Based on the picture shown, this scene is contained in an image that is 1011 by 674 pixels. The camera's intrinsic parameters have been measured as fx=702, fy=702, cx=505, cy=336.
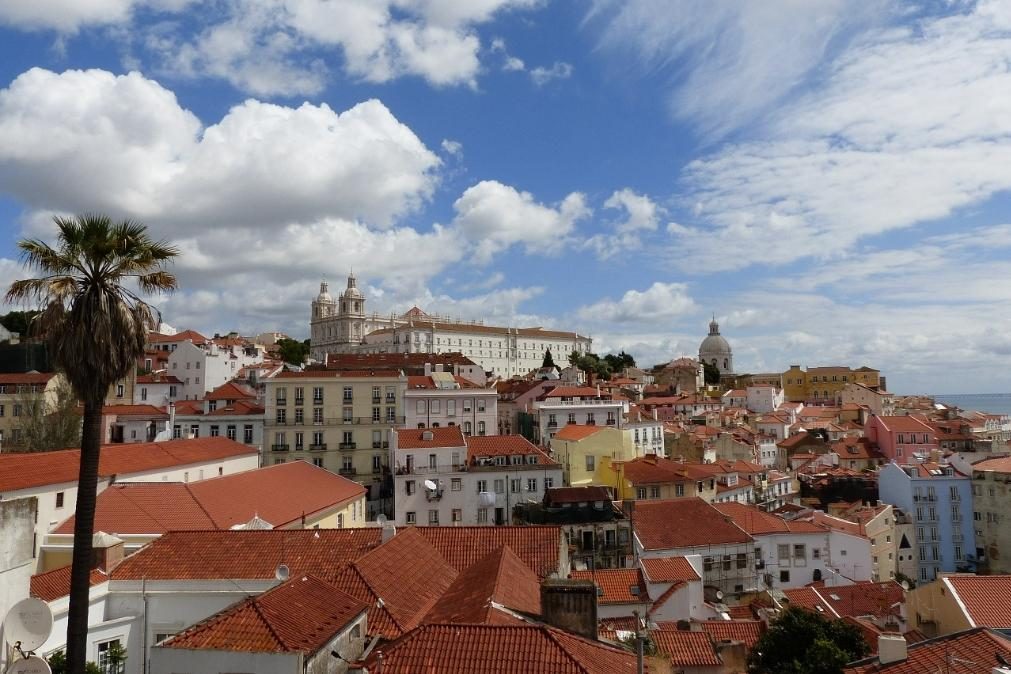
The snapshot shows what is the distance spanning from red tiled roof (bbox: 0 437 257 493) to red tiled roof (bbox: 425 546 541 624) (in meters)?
17.0

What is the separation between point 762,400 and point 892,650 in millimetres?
→ 107774

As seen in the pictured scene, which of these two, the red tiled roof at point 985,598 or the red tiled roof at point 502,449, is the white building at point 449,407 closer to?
the red tiled roof at point 502,449

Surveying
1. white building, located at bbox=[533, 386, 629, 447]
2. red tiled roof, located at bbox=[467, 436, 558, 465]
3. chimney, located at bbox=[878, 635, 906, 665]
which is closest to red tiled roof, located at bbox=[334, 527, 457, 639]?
chimney, located at bbox=[878, 635, 906, 665]

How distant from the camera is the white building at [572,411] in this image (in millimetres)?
55719

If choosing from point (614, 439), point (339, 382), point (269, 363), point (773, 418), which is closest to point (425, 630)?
point (614, 439)

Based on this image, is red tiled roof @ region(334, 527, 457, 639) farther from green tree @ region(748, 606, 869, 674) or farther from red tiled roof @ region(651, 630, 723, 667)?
green tree @ region(748, 606, 869, 674)

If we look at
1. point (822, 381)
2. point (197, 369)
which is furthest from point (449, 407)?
point (822, 381)

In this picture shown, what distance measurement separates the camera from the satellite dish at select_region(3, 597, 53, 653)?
416 inches

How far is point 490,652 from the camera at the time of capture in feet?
33.7

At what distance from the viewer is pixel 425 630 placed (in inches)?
429

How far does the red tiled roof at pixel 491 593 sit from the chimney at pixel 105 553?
7.72 metres

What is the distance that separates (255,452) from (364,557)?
28.7 meters

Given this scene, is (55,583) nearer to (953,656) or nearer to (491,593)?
(491,593)

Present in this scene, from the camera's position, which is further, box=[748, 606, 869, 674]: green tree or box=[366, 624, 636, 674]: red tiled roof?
box=[748, 606, 869, 674]: green tree
